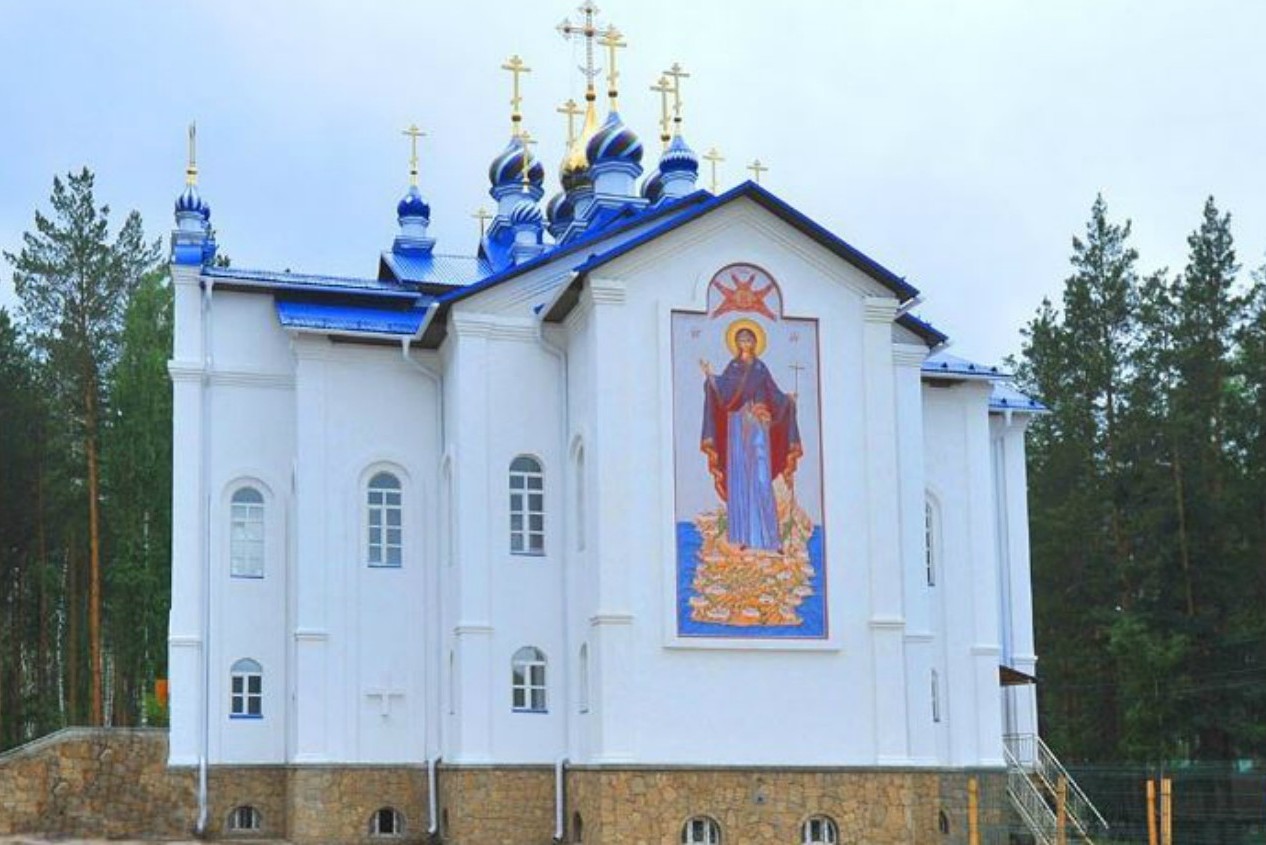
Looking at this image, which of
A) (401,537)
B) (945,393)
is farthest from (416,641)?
(945,393)

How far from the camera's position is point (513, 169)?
97.4ft

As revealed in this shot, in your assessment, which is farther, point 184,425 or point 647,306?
point 184,425

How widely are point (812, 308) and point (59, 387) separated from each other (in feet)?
55.9

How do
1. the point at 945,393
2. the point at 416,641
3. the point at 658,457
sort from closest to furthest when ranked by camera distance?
1. the point at 658,457
2. the point at 416,641
3. the point at 945,393

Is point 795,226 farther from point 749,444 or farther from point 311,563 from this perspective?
point 311,563

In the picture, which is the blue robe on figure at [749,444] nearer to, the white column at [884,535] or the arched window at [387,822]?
the white column at [884,535]

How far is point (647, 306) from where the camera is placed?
848 inches

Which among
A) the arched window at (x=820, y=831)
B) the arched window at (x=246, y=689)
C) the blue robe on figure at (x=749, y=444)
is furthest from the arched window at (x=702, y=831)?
the arched window at (x=246, y=689)

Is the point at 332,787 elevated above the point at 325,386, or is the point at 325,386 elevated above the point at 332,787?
the point at 325,386

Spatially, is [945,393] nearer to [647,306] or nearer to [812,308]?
[812,308]

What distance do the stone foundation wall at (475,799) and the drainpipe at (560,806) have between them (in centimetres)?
8

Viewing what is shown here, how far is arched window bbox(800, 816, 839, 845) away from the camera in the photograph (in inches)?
819

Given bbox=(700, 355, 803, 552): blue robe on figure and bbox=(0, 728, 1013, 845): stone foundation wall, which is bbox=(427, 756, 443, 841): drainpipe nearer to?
bbox=(0, 728, 1013, 845): stone foundation wall

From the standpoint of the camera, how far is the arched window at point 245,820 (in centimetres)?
2294
